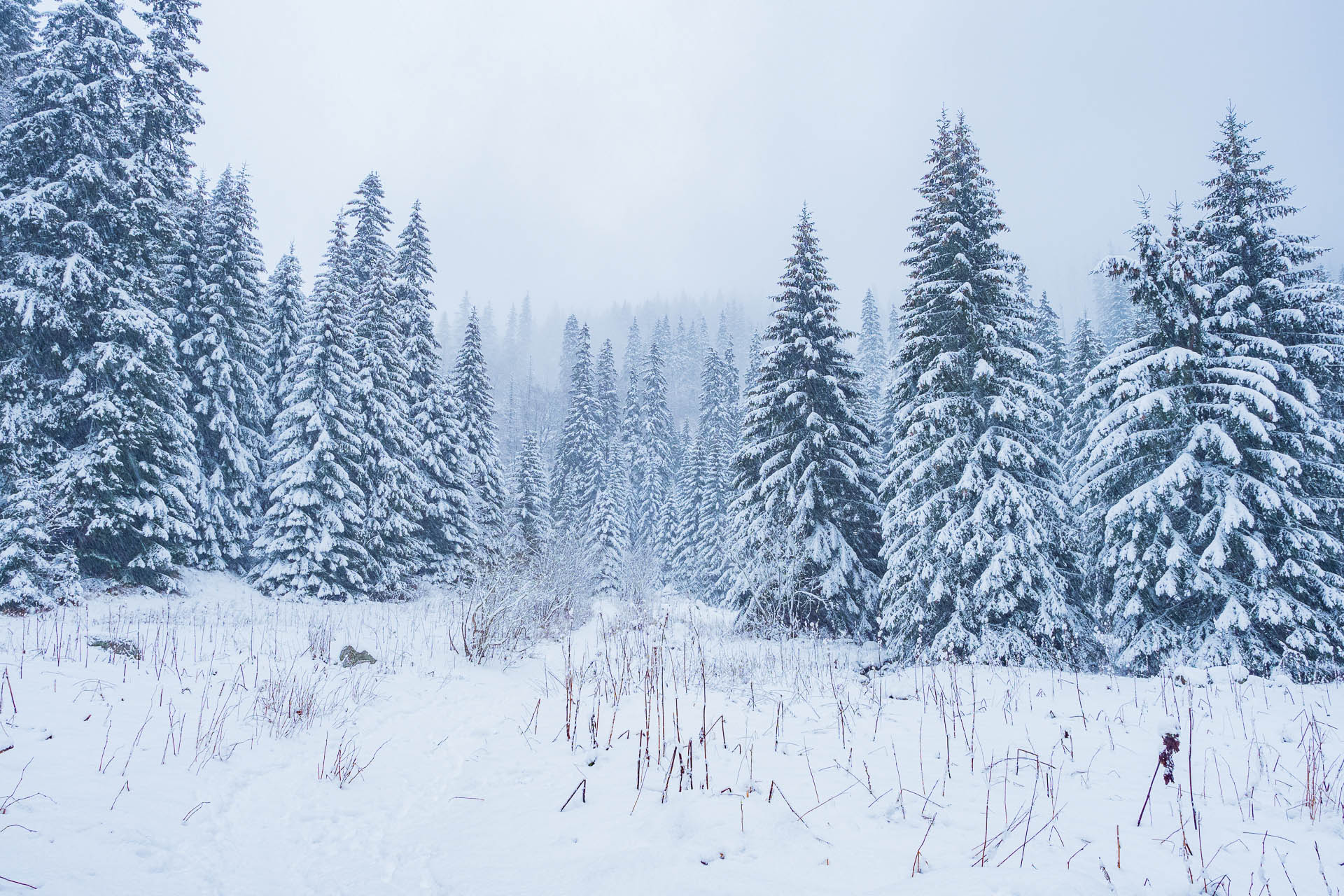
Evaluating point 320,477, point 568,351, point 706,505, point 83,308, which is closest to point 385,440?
point 320,477

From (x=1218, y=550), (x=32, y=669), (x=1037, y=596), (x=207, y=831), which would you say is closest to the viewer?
(x=207, y=831)

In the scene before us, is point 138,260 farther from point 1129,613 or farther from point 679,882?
point 1129,613

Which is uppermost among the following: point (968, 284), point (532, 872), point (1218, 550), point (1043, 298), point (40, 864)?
point (1043, 298)

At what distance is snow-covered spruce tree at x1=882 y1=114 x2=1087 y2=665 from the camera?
13.4 meters

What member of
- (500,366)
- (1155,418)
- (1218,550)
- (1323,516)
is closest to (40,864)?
(1218,550)

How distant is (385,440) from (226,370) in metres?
5.82

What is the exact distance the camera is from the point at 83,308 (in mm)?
15656

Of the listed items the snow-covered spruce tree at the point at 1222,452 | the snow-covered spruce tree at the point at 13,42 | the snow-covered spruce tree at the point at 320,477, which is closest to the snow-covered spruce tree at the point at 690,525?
the snow-covered spruce tree at the point at 320,477

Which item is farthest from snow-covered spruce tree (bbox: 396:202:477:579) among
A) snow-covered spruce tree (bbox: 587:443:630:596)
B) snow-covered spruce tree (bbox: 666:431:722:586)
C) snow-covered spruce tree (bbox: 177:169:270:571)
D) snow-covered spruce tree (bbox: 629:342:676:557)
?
snow-covered spruce tree (bbox: 629:342:676:557)

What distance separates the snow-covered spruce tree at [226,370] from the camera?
2134 centimetres

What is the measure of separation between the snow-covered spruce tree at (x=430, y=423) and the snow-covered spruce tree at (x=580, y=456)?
12604 millimetres

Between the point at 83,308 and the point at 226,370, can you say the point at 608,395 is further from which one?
the point at 83,308

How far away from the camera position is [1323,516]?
40.7 feet

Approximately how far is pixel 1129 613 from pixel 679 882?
13.6 metres
